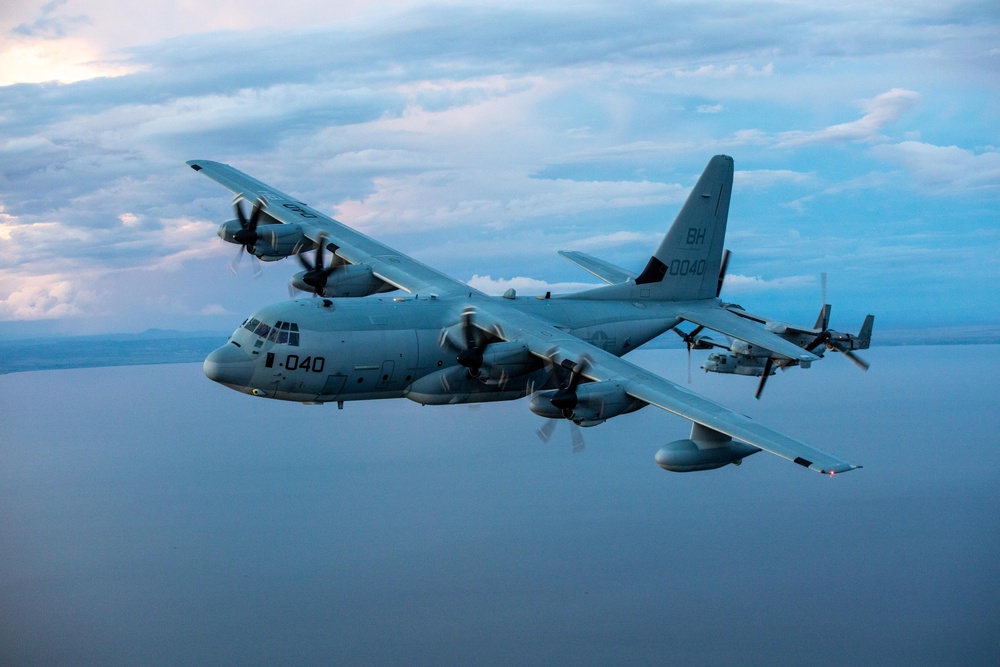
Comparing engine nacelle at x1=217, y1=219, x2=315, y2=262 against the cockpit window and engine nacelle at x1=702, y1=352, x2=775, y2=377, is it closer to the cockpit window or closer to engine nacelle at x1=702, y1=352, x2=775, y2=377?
the cockpit window

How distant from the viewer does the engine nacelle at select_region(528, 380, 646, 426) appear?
126 feet

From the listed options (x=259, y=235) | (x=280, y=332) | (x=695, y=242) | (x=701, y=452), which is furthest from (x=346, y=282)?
(x=701, y=452)

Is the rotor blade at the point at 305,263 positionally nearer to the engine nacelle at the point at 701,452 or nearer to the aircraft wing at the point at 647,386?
the aircraft wing at the point at 647,386

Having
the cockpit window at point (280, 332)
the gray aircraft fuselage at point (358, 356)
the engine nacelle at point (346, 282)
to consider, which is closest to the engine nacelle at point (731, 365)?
the gray aircraft fuselage at point (358, 356)

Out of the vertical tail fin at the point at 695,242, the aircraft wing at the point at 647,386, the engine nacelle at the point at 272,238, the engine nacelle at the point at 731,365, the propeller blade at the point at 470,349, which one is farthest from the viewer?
the engine nacelle at the point at 731,365

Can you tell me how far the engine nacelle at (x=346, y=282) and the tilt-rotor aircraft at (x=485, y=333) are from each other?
7 cm

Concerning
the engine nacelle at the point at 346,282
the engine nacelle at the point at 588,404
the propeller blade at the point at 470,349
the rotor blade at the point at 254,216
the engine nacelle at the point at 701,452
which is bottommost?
the engine nacelle at the point at 701,452

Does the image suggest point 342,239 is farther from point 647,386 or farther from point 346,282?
point 647,386

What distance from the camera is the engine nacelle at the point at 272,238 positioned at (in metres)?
53.2

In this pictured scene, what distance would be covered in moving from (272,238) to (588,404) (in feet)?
74.0

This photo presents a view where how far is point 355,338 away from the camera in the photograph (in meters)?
42.9

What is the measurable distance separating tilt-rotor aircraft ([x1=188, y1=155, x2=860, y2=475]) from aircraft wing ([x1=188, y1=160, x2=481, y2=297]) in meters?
0.11

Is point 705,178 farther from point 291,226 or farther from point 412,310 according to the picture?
point 291,226

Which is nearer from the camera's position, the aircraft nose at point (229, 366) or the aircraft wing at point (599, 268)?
the aircraft nose at point (229, 366)
